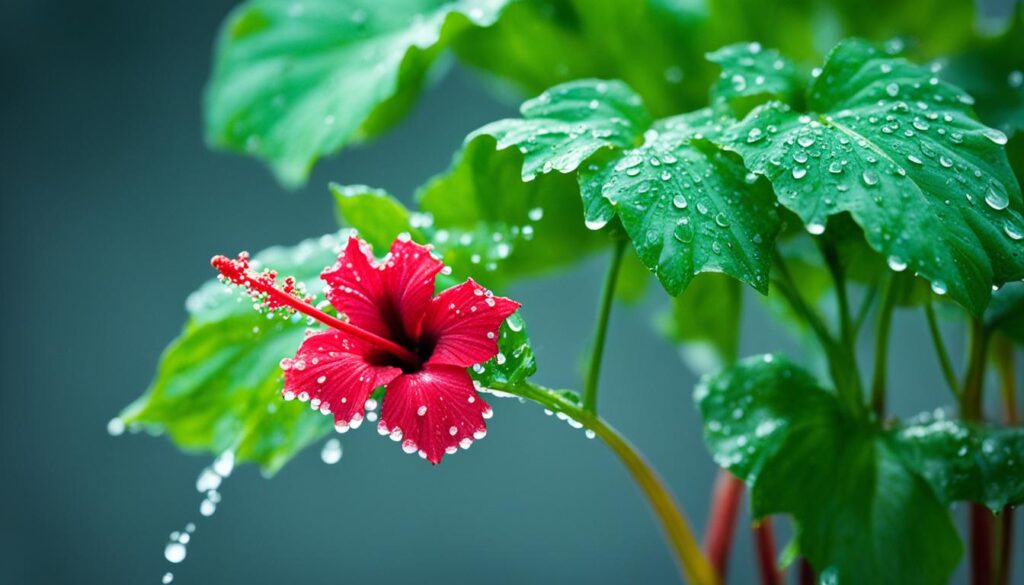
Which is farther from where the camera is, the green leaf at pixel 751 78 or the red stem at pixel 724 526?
the red stem at pixel 724 526

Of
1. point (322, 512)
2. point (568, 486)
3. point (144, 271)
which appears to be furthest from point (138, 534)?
point (568, 486)

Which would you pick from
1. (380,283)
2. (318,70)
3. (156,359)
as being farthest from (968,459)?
(156,359)

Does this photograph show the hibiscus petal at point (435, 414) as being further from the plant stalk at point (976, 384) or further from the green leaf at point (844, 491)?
the plant stalk at point (976, 384)

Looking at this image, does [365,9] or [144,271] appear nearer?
[365,9]

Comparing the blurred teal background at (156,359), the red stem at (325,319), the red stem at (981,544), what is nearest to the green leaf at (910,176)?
the red stem at (325,319)

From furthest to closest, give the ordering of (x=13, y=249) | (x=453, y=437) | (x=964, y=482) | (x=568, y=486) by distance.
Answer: (x=568, y=486), (x=13, y=249), (x=964, y=482), (x=453, y=437)

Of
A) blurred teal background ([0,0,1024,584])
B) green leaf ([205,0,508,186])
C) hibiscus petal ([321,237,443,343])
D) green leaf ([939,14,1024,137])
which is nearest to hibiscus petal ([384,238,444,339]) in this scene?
hibiscus petal ([321,237,443,343])

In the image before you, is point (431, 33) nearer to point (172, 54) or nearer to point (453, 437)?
point (453, 437)
